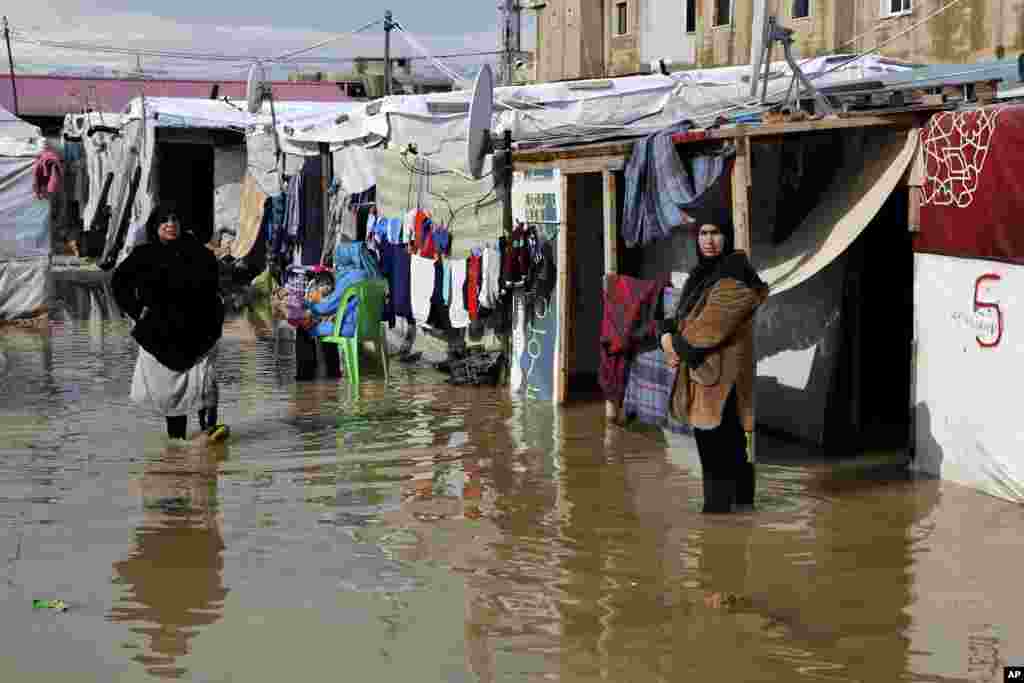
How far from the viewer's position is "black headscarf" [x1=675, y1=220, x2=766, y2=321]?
7207mm

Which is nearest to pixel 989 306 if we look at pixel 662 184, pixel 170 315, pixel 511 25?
pixel 662 184

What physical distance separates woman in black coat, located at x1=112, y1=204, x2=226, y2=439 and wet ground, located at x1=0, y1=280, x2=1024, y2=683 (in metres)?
0.38

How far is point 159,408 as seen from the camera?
959cm

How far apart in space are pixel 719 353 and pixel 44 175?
1128 centimetres

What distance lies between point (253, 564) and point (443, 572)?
853 millimetres

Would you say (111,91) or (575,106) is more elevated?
(111,91)

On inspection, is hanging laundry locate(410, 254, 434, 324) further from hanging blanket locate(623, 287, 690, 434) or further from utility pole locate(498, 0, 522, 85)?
utility pole locate(498, 0, 522, 85)

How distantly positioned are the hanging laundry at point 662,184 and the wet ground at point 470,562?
140 cm

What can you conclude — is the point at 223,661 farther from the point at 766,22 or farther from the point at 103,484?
the point at 766,22

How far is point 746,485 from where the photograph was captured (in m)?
7.61

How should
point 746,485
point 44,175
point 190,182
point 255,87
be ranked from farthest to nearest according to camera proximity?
point 190,182 → point 255,87 → point 44,175 → point 746,485

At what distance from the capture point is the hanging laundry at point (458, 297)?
1247 cm

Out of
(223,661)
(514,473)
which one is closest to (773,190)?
(514,473)

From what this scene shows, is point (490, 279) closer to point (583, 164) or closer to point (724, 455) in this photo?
point (583, 164)
